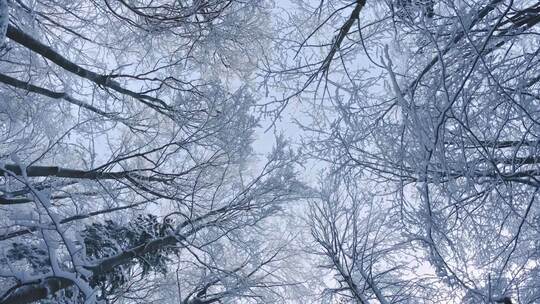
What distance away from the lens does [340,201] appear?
393 centimetres

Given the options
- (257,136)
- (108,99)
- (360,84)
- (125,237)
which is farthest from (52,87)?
(360,84)

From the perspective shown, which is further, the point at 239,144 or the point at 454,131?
the point at 239,144

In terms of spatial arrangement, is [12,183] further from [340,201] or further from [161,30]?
[340,201]

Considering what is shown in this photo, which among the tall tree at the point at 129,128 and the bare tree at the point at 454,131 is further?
the tall tree at the point at 129,128

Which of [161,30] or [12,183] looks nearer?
[12,183]

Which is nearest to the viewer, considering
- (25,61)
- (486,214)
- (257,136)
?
(486,214)

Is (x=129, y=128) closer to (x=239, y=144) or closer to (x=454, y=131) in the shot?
(x=239, y=144)

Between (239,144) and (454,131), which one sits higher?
(239,144)

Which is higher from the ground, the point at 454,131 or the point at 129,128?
the point at 129,128

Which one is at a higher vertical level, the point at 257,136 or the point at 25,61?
the point at 25,61

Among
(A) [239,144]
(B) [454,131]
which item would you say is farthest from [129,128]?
(B) [454,131]

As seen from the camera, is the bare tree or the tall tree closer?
the bare tree

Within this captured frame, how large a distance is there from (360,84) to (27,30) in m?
3.35

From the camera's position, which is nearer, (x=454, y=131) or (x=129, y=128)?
(x=454, y=131)
